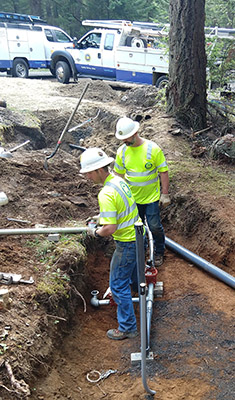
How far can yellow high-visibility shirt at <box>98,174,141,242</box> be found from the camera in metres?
3.86

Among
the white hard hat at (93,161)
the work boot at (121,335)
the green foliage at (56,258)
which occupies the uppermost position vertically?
the white hard hat at (93,161)

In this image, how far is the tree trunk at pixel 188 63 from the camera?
845 centimetres

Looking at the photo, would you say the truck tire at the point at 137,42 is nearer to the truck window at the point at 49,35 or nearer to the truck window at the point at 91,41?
the truck window at the point at 91,41


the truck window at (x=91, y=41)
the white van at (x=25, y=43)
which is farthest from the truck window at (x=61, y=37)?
the truck window at (x=91, y=41)

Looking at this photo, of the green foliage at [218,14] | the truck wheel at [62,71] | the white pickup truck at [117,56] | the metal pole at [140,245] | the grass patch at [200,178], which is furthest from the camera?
the truck wheel at [62,71]

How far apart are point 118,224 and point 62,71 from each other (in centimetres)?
1540

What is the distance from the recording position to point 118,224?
4125 millimetres

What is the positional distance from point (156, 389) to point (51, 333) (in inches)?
48.0

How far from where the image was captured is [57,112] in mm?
11578

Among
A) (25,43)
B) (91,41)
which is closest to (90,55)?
(91,41)

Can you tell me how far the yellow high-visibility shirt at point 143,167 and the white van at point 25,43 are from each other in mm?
15476

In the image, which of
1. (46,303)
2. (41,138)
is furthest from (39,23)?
(46,303)

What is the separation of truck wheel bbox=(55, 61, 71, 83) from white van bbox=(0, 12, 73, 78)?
139 centimetres

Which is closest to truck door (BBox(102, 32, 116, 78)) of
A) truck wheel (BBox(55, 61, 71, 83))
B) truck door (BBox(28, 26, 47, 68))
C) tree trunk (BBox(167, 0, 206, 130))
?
truck wheel (BBox(55, 61, 71, 83))
